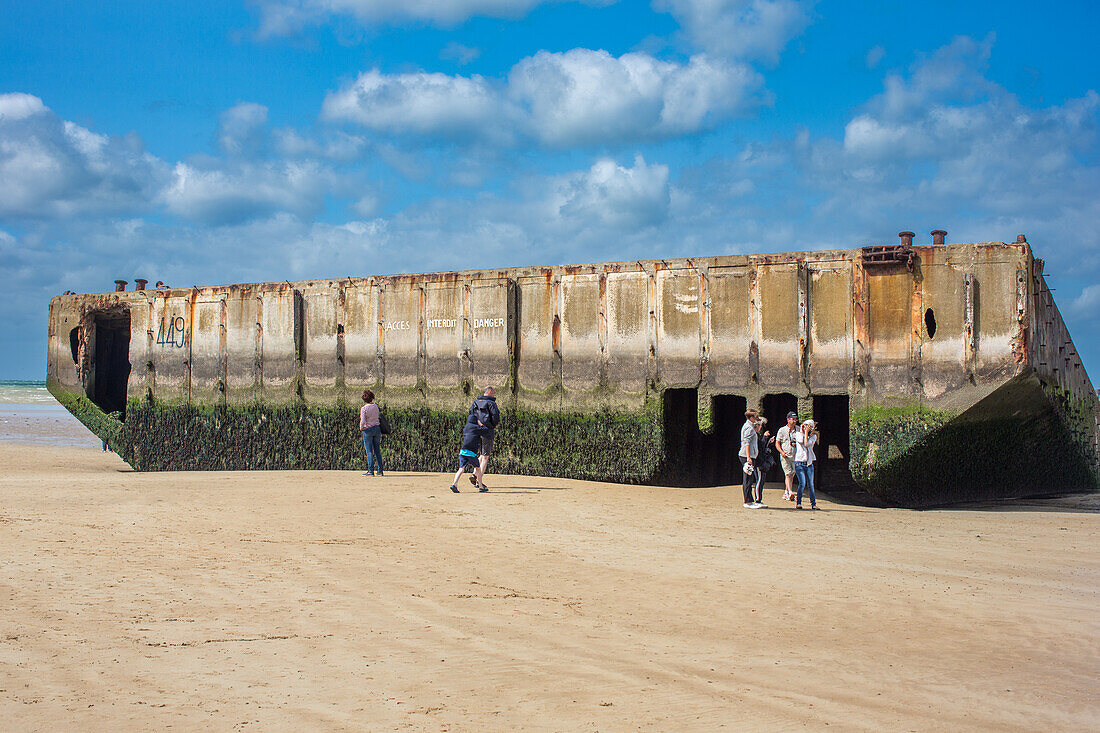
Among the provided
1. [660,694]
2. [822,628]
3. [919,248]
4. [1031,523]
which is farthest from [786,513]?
[660,694]

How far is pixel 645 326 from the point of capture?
40.0 ft

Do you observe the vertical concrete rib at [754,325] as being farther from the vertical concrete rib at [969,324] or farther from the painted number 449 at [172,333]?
the painted number 449 at [172,333]

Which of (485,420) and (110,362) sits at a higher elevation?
(110,362)

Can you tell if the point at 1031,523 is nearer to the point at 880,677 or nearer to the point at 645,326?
the point at 645,326

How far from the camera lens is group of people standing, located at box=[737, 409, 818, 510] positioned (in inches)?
431

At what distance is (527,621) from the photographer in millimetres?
5273

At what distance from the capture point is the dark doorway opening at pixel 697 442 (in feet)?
40.1

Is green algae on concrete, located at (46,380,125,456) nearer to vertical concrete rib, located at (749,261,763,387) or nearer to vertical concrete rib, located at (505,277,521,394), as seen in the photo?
vertical concrete rib, located at (505,277,521,394)

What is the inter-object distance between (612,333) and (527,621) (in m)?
7.49

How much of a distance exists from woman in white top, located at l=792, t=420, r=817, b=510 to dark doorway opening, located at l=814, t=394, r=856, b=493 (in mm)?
2549

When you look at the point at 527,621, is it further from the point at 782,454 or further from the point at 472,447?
the point at 782,454

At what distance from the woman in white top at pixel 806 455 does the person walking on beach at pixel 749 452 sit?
52cm

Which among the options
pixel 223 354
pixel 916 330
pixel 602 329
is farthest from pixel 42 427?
pixel 916 330

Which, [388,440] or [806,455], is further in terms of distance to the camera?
[388,440]
